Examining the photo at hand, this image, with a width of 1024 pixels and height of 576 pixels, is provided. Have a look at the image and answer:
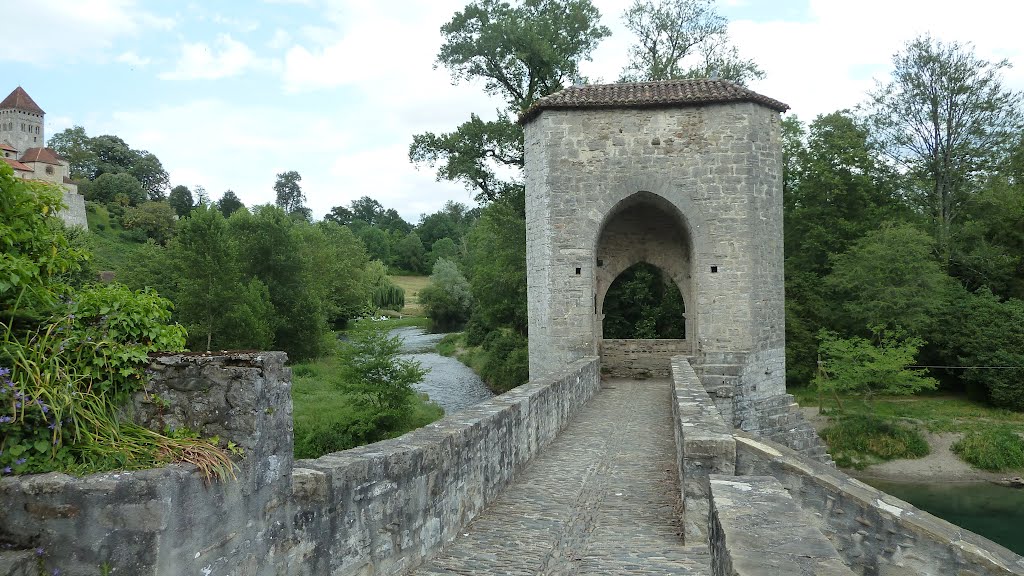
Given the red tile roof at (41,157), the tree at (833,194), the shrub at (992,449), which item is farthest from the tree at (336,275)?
the shrub at (992,449)

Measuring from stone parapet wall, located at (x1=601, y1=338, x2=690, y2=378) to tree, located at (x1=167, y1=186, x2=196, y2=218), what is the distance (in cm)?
5536

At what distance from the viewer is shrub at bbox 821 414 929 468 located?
63.8 ft

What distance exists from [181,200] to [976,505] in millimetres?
61898

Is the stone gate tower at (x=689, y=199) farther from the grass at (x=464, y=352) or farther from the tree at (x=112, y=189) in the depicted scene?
the tree at (x=112, y=189)

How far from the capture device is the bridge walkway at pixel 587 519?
4055 millimetres

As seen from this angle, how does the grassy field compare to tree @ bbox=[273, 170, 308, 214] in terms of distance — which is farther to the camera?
tree @ bbox=[273, 170, 308, 214]

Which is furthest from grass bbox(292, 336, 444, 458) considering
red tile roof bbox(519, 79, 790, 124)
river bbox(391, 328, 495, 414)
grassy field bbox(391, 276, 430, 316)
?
grassy field bbox(391, 276, 430, 316)

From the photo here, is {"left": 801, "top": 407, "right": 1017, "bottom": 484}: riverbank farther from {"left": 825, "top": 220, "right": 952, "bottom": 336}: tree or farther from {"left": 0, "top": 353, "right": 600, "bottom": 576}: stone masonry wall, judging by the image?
{"left": 0, "top": 353, "right": 600, "bottom": 576}: stone masonry wall

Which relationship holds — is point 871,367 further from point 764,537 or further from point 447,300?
point 447,300

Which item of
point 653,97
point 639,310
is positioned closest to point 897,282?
point 639,310

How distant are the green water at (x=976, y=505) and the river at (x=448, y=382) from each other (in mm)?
12431

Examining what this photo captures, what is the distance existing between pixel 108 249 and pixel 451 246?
36.7 metres

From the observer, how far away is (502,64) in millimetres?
21375

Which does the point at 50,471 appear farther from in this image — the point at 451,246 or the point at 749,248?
the point at 451,246
